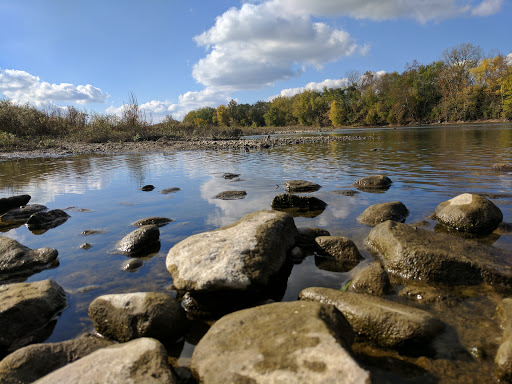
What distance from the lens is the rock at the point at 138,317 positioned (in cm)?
370

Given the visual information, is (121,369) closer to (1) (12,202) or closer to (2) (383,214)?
(2) (383,214)

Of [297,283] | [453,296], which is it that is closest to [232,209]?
[297,283]

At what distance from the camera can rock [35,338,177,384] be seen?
2.73 metres

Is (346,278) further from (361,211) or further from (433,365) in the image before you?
(361,211)

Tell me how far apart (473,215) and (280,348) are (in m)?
5.78

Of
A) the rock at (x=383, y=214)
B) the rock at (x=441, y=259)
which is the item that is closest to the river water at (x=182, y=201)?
the rock at (x=383, y=214)

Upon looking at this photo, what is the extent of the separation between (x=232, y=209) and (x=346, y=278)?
4.64m

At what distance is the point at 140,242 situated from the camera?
649 cm

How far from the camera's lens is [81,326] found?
4.11 m

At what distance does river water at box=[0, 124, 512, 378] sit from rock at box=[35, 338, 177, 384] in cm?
65

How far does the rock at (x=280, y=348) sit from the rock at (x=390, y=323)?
38 cm

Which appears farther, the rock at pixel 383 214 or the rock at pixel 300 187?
the rock at pixel 300 187

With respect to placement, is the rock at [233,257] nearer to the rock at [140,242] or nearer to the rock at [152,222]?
the rock at [140,242]

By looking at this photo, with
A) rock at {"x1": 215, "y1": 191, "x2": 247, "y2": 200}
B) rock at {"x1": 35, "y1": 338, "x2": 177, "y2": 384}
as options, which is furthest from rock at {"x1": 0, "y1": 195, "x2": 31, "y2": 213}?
rock at {"x1": 35, "y1": 338, "x2": 177, "y2": 384}
